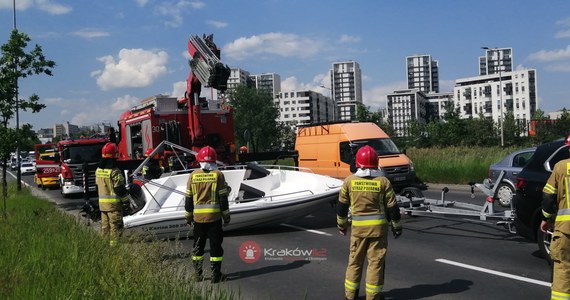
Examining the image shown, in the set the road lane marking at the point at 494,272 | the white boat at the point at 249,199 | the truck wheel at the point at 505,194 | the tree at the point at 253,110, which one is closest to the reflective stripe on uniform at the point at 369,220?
the road lane marking at the point at 494,272

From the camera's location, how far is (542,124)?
152 ft

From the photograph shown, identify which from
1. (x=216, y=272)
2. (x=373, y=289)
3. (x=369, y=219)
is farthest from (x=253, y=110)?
(x=373, y=289)

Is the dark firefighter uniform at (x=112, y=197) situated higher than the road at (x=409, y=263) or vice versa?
the dark firefighter uniform at (x=112, y=197)

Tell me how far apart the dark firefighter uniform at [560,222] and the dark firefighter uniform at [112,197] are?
5594 millimetres

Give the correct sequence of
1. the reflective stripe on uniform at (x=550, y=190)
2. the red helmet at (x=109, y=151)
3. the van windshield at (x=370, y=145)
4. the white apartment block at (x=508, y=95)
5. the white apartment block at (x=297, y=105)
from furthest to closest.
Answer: the white apartment block at (x=297, y=105) < the white apartment block at (x=508, y=95) < the van windshield at (x=370, y=145) < the red helmet at (x=109, y=151) < the reflective stripe on uniform at (x=550, y=190)

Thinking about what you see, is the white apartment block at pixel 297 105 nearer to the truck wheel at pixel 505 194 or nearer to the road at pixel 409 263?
the truck wheel at pixel 505 194

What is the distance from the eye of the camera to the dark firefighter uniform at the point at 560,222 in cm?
473

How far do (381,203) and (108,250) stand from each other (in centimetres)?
312

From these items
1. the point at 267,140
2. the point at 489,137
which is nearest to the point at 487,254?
the point at 489,137

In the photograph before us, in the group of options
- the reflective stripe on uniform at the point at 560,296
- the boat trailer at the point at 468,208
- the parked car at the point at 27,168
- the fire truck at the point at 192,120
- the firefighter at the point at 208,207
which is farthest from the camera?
the parked car at the point at 27,168

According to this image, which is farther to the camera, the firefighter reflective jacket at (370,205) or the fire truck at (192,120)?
the fire truck at (192,120)

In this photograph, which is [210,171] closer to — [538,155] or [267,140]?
[538,155]

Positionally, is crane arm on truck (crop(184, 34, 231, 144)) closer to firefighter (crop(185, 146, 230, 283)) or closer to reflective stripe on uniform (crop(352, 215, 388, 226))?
firefighter (crop(185, 146, 230, 283))

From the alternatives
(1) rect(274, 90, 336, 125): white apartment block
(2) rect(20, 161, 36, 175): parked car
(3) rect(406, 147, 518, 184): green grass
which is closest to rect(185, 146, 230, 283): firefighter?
(3) rect(406, 147, 518, 184): green grass
